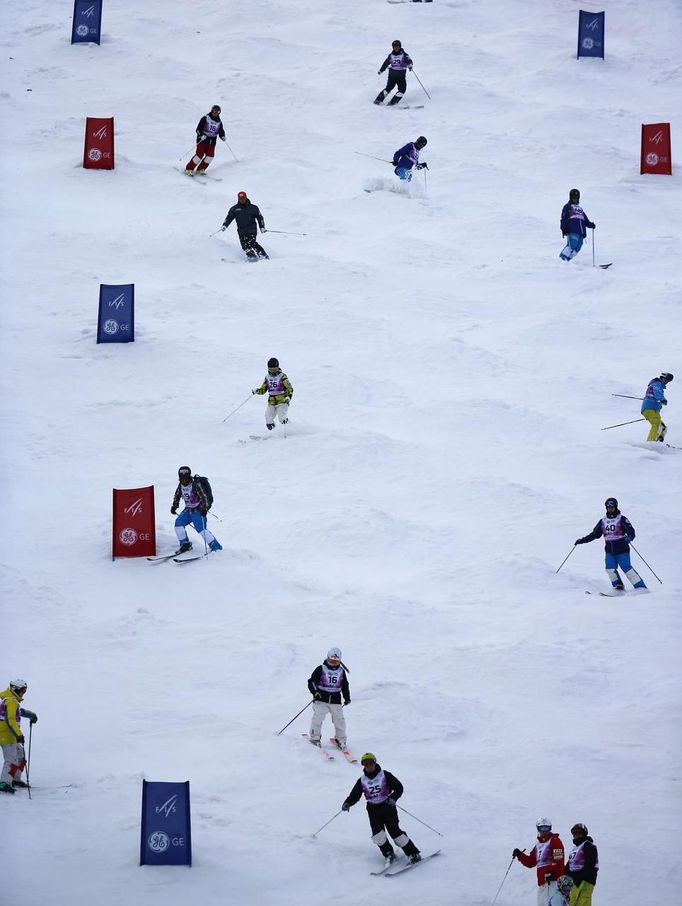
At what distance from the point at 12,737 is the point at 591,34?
24617mm

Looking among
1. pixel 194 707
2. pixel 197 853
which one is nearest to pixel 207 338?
pixel 194 707

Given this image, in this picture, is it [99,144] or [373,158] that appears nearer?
[99,144]

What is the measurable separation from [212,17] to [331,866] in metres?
26.0

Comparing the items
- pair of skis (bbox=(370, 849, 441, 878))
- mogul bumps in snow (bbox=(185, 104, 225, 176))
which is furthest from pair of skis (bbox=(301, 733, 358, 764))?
mogul bumps in snow (bbox=(185, 104, 225, 176))

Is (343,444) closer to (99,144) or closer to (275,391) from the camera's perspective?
(275,391)

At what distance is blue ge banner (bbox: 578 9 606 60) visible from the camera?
3228 centimetres

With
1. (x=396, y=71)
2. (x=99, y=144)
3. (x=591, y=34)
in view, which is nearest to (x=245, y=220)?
(x=99, y=144)

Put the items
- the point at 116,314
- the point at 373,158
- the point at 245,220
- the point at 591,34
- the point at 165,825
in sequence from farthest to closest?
the point at 591,34
the point at 373,158
the point at 245,220
the point at 116,314
the point at 165,825

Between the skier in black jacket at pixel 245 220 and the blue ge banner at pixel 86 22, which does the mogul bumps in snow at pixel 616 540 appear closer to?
the skier in black jacket at pixel 245 220

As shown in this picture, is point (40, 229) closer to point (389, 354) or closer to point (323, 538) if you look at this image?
point (389, 354)

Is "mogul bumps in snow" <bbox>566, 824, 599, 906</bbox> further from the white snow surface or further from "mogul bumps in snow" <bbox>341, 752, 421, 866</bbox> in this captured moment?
"mogul bumps in snow" <bbox>341, 752, 421, 866</bbox>

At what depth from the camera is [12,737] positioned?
496 inches

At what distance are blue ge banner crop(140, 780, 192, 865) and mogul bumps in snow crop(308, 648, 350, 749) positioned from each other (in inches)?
86.8

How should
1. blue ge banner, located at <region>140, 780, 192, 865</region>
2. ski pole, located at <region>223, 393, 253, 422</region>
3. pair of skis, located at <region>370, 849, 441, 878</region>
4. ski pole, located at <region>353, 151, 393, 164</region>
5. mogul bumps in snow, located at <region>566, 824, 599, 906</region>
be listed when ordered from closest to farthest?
1. mogul bumps in snow, located at <region>566, 824, 599, 906</region>
2. blue ge banner, located at <region>140, 780, 192, 865</region>
3. pair of skis, located at <region>370, 849, 441, 878</region>
4. ski pole, located at <region>223, 393, 253, 422</region>
5. ski pole, located at <region>353, 151, 393, 164</region>
